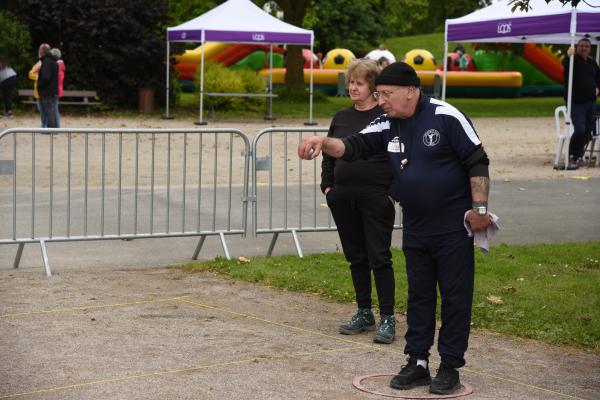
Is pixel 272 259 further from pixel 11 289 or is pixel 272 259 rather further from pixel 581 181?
pixel 581 181

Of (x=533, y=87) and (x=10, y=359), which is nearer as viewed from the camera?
(x=10, y=359)

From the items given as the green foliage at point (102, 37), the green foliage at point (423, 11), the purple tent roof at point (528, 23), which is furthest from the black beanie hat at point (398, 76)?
the green foliage at point (423, 11)

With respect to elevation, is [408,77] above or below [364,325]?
above

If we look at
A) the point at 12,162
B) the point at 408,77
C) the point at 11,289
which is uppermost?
the point at 408,77

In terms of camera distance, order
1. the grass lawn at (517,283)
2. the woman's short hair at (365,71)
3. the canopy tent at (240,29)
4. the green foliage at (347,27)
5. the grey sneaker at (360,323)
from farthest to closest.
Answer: the green foliage at (347,27)
the canopy tent at (240,29)
the grass lawn at (517,283)
the grey sneaker at (360,323)
the woman's short hair at (365,71)

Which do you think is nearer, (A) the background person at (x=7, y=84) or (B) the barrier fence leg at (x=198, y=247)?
(B) the barrier fence leg at (x=198, y=247)

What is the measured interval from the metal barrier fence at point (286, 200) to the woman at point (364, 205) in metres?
2.89

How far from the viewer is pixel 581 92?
18.3m

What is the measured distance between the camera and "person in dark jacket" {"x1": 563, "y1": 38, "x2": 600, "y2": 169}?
1830cm

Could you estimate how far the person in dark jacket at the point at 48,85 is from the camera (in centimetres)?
2458

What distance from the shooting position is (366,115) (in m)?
7.16

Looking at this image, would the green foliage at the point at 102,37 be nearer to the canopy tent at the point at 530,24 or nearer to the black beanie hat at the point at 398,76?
the canopy tent at the point at 530,24

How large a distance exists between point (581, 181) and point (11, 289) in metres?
10.1

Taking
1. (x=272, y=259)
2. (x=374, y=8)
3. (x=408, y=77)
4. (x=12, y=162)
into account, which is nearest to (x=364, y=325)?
(x=408, y=77)
